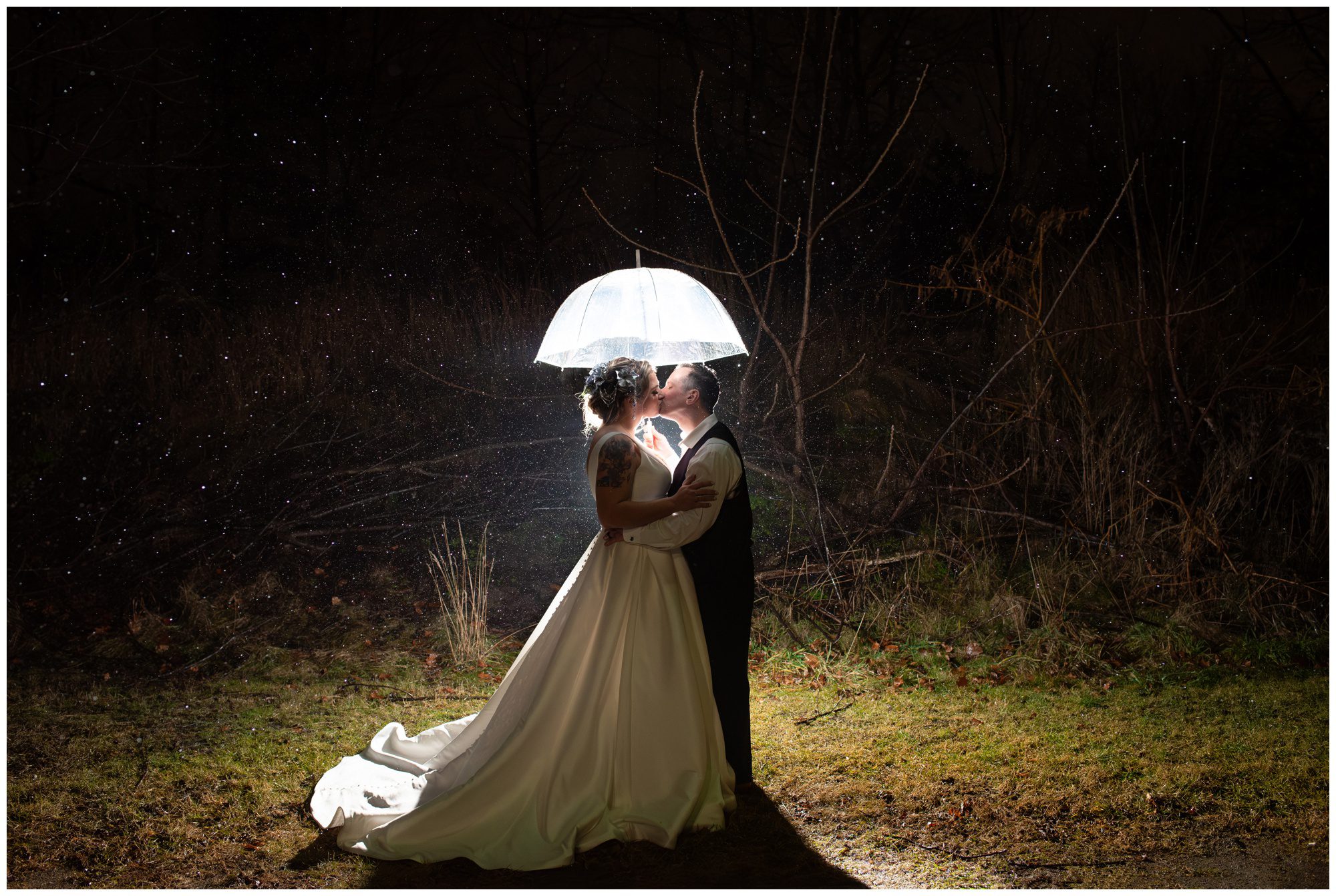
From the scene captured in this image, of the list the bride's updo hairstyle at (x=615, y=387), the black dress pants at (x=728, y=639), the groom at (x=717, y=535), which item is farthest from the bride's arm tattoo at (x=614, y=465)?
the black dress pants at (x=728, y=639)

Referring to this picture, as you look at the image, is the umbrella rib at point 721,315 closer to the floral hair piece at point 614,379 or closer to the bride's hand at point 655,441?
the bride's hand at point 655,441

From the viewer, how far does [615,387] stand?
132 inches

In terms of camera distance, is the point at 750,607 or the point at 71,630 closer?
the point at 750,607

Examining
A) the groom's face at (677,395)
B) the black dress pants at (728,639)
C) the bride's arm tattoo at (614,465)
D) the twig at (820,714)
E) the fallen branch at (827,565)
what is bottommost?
the twig at (820,714)

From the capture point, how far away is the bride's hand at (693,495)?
3.32 m

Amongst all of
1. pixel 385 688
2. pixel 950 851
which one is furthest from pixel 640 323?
pixel 385 688

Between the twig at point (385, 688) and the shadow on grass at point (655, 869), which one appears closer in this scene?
the shadow on grass at point (655, 869)

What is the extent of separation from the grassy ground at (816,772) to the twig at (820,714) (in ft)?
0.08

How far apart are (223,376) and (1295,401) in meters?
8.55

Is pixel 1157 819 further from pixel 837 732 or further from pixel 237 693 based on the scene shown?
pixel 237 693

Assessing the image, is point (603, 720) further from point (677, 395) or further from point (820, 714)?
point (820, 714)

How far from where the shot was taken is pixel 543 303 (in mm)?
9531

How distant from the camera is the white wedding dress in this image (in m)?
3.23

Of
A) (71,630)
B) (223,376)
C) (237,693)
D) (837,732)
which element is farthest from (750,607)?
(223,376)
